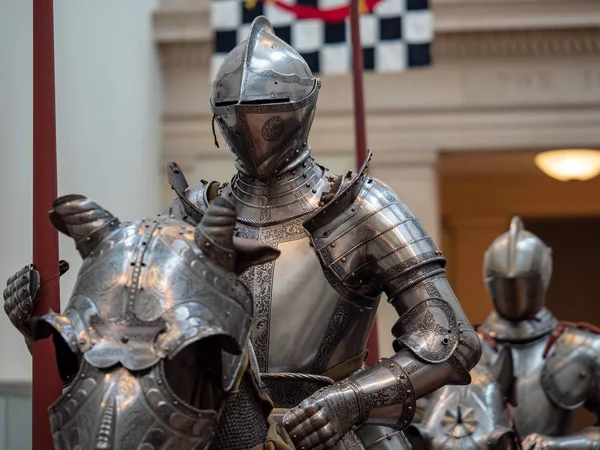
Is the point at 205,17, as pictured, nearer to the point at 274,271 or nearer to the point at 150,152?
the point at 150,152

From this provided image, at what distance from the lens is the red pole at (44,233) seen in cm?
233

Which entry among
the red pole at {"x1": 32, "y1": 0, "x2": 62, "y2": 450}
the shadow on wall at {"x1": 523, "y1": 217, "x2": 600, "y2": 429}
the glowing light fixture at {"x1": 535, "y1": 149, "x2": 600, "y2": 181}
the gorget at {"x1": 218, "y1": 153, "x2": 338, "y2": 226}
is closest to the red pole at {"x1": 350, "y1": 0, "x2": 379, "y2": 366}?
the gorget at {"x1": 218, "y1": 153, "x2": 338, "y2": 226}

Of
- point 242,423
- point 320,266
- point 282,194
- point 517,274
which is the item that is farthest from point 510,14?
point 242,423

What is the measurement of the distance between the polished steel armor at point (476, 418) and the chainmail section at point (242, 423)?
2462 mm

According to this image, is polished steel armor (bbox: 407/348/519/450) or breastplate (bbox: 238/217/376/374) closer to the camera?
breastplate (bbox: 238/217/376/374)

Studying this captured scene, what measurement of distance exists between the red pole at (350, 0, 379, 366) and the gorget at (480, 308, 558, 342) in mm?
1936

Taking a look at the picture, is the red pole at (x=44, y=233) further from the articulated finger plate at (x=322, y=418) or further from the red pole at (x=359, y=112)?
the red pole at (x=359, y=112)

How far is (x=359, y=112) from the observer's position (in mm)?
3611

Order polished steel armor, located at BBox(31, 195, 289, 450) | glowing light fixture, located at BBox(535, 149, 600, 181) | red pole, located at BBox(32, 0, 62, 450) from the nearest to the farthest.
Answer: polished steel armor, located at BBox(31, 195, 289, 450) → red pole, located at BBox(32, 0, 62, 450) → glowing light fixture, located at BBox(535, 149, 600, 181)

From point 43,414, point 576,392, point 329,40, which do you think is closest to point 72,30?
point 329,40

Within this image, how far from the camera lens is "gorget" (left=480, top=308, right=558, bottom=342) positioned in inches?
215

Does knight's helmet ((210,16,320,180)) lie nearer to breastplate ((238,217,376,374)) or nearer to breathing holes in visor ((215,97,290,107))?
breathing holes in visor ((215,97,290,107))

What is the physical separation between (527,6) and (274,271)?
4693 mm

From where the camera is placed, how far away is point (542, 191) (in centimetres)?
931
